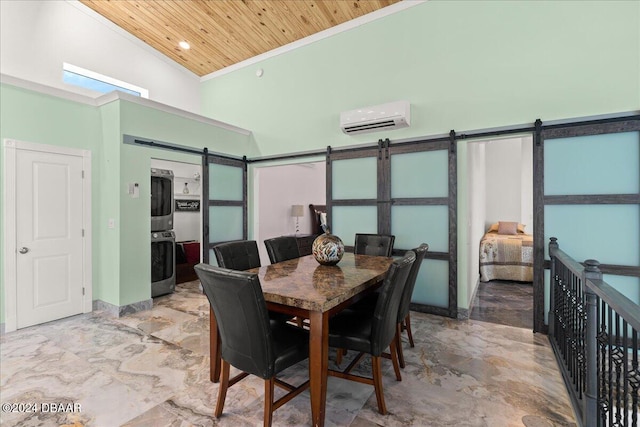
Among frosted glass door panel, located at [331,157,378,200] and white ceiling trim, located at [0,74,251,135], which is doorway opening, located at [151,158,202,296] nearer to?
white ceiling trim, located at [0,74,251,135]

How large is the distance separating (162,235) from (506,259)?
19.2 feet

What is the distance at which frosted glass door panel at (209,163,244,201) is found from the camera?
4.94 meters

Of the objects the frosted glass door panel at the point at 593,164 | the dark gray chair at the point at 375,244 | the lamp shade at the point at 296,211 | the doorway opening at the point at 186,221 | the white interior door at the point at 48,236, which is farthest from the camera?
the lamp shade at the point at 296,211

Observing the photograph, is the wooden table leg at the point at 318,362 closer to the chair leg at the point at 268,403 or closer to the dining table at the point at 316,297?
the dining table at the point at 316,297

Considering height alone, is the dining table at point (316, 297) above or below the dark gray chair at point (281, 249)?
below

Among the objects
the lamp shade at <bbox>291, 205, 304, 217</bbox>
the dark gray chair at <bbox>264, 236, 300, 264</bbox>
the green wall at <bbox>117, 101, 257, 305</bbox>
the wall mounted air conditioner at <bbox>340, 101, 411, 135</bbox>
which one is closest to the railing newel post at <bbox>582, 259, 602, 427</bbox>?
the dark gray chair at <bbox>264, 236, 300, 264</bbox>

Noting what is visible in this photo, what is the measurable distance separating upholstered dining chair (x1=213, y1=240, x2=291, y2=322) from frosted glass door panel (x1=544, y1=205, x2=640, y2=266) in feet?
9.54

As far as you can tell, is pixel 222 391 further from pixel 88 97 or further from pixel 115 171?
pixel 88 97

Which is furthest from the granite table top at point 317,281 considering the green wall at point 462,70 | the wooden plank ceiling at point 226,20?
the wooden plank ceiling at point 226,20

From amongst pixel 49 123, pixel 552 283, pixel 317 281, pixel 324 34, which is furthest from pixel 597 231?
pixel 49 123

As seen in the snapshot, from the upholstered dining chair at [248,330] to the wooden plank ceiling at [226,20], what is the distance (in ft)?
13.0

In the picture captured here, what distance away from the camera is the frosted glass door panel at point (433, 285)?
148 inches

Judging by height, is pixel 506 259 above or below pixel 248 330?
below

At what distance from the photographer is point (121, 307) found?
379 cm
